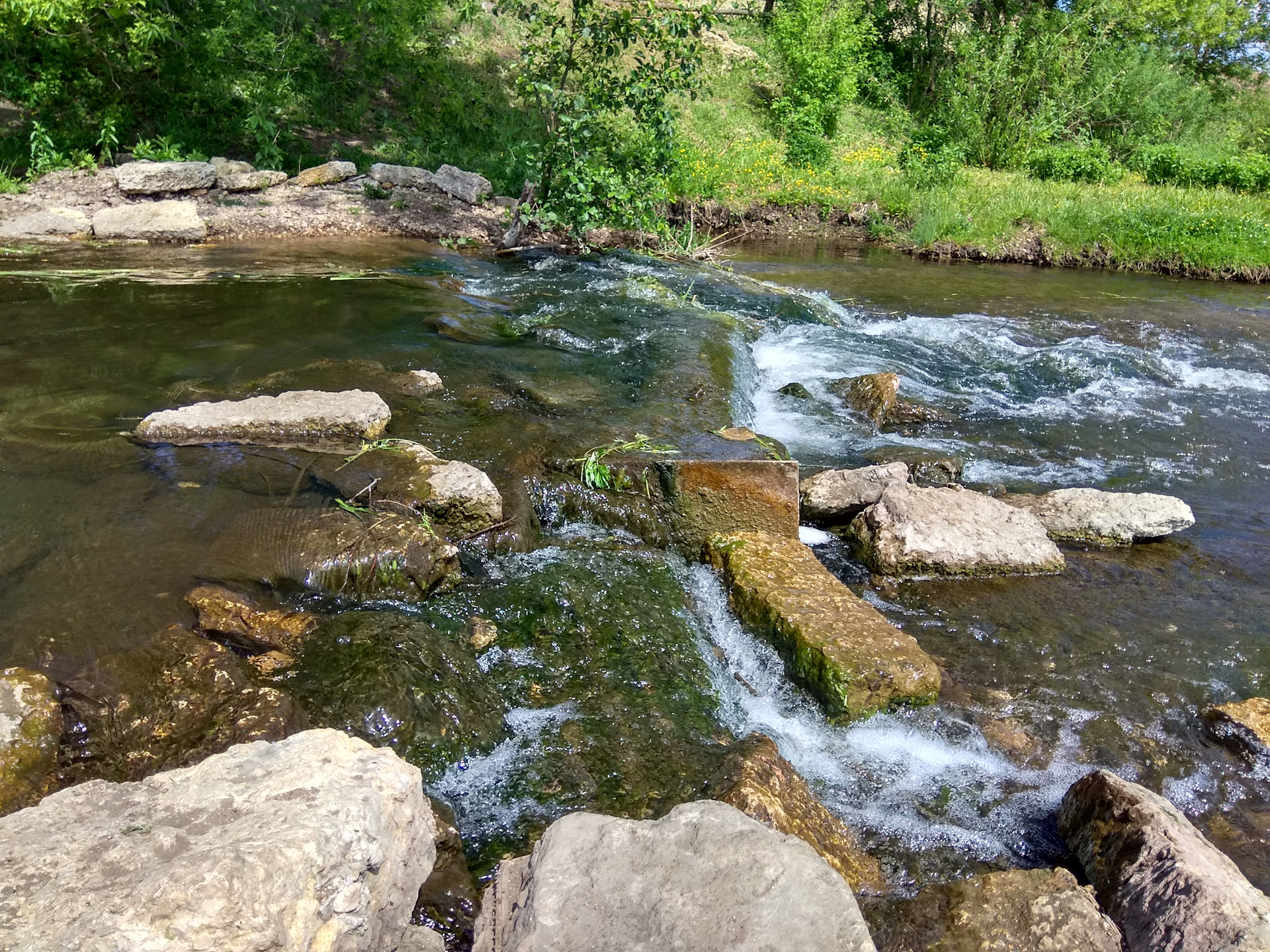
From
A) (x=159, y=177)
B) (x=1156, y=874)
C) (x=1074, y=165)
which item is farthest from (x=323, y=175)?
(x=1074, y=165)

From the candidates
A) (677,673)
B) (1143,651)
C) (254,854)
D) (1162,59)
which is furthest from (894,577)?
(1162,59)

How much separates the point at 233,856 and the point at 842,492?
443 cm

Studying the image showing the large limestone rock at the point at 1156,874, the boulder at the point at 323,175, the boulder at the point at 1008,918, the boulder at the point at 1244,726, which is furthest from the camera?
the boulder at the point at 323,175

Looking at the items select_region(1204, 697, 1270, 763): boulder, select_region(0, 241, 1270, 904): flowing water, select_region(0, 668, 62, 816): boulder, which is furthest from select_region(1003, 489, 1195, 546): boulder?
select_region(0, 668, 62, 816): boulder

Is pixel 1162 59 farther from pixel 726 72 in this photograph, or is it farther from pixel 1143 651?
pixel 1143 651

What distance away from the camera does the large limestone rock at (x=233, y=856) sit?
5.41 ft

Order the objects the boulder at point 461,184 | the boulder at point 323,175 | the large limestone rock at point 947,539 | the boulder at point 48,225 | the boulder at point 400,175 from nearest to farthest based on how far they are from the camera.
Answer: the large limestone rock at point 947,539
the boulder at point 48,225
the boulder at point 323,175
the boulder at point 400,175
the boulder at point 461,184

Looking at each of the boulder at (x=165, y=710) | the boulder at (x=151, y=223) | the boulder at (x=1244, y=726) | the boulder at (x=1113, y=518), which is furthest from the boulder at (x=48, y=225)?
the boulder at (x=1244, y=726)

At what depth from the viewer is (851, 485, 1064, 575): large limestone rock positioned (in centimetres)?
507

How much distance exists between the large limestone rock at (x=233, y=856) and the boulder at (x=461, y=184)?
11618mm

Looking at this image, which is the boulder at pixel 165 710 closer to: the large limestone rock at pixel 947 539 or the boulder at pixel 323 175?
the large limestone rock at pixel 947 539

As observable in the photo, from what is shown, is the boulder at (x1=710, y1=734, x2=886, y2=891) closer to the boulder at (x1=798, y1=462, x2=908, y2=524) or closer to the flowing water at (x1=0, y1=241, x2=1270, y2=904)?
the flowing water at (x1=0, y1=241, x2=1270, y2=904)

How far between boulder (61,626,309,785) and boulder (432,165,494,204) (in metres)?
10.4

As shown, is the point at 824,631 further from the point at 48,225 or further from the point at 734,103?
the point at 734,103
